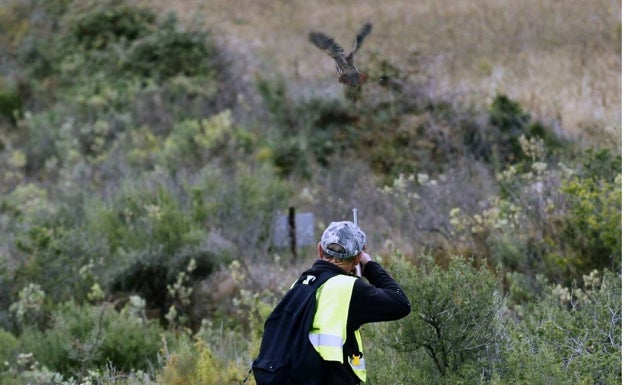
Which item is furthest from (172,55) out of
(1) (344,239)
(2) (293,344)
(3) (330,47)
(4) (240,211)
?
(2) (293,344)

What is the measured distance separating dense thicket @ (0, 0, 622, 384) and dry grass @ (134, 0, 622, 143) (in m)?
0.71

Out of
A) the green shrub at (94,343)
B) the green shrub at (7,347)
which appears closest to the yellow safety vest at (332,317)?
the green shrub at (94,343)

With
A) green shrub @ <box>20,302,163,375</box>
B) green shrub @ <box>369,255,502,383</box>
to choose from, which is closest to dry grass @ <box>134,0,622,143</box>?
green shrub @ <box>20,302,163,375</box>

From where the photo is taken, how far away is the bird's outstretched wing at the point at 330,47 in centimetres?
664

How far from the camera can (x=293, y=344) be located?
4.96 meters

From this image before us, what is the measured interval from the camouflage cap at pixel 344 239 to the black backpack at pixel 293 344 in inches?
4.5

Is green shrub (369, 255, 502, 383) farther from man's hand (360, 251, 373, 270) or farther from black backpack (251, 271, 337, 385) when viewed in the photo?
black backpack (251, 271, 337, 385)

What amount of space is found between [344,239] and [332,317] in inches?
15.9

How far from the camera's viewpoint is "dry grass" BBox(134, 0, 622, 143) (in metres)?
17.4

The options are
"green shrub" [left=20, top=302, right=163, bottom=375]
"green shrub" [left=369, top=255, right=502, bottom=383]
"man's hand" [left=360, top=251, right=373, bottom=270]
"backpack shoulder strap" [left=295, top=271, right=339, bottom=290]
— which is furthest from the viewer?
"green shrub" [left=20, top=302, right=163, bottom=375]

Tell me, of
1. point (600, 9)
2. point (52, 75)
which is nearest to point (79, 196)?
point (52, 75)

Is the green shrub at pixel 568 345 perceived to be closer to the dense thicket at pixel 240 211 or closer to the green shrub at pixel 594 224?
the dense thicket at pixel 240 211

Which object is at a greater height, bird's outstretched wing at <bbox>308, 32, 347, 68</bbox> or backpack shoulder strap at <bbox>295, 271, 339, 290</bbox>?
bird's outstretched wing at <bbox>308, 32, 347, 68</bbox>

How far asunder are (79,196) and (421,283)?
1021 cm
